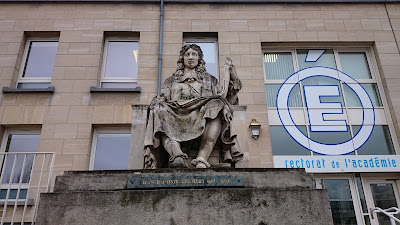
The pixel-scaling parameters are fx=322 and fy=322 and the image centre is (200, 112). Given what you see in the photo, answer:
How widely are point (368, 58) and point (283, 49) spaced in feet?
10.4

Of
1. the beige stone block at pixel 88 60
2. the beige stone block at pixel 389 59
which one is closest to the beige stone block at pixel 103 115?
the beige stone block at pixel 88 60

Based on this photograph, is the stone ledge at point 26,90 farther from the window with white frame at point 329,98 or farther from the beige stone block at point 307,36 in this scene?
the beige stone block at point 307,36

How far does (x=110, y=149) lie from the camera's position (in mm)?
10367

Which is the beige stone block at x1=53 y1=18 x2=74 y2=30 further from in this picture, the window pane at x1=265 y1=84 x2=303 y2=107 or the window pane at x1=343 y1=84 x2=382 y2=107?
the window pane at x1=343 y1=84 x2=382 y2=107

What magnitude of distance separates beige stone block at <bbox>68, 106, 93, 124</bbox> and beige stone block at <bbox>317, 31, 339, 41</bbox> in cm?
855

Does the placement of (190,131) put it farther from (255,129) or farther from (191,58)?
(255,129)

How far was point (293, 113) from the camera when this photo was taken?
10977 mm

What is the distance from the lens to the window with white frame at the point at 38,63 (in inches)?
450

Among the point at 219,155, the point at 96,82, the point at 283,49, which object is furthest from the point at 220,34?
the point at 219,155

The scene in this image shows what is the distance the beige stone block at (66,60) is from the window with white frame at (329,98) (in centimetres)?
681

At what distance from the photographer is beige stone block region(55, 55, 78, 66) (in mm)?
11266

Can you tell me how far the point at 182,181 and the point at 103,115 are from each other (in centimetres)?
668

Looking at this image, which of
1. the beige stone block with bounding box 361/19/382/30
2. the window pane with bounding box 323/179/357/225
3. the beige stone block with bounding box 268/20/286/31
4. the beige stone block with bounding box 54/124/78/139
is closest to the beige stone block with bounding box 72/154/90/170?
the beige stone block with bounding box 54/124/78/139

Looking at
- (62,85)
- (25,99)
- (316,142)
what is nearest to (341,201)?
(316,142)
